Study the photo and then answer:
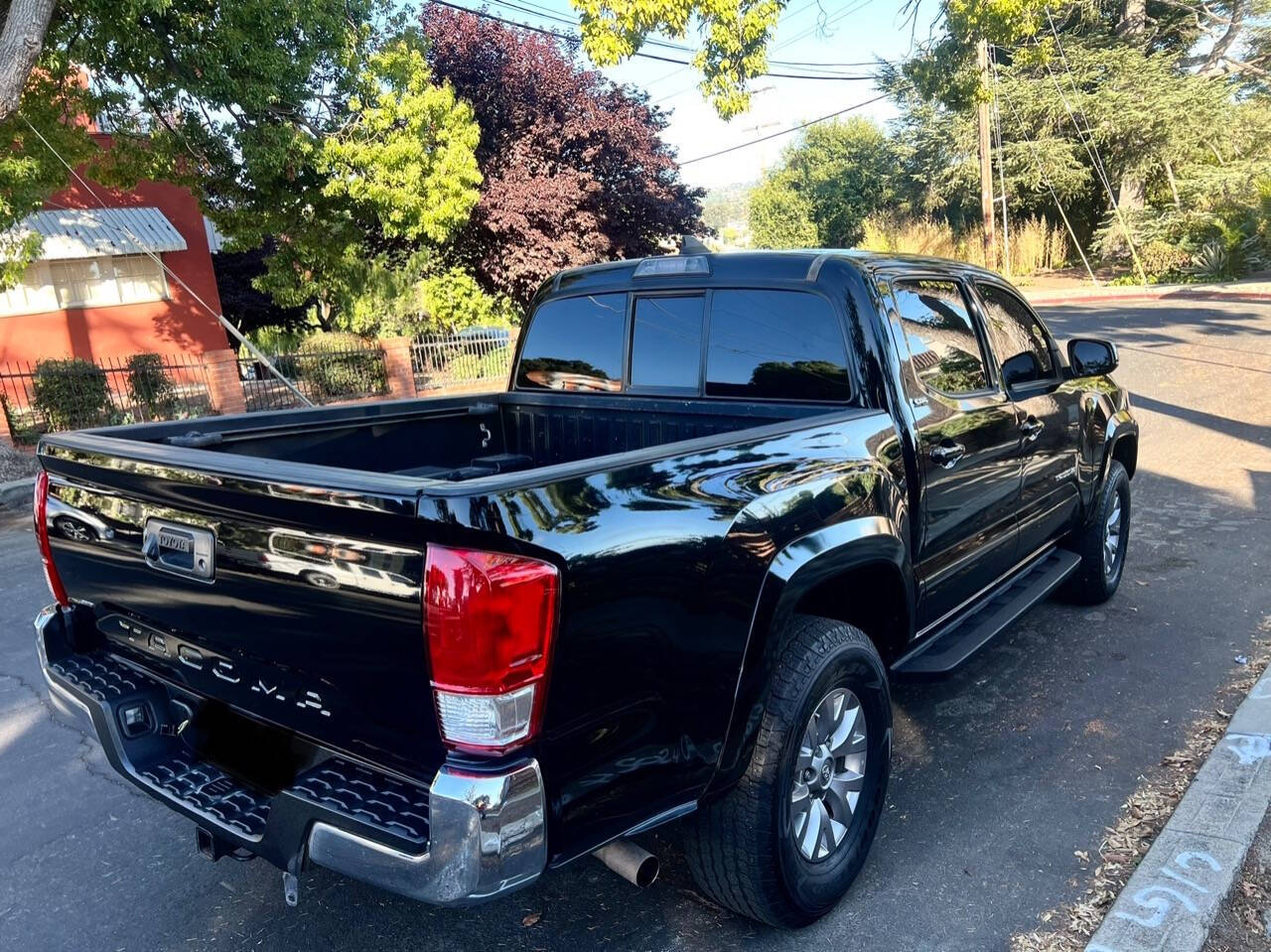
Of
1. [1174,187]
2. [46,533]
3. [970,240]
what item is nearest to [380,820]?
[46,533]

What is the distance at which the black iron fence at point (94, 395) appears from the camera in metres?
11.5

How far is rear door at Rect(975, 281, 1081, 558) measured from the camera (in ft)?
13.1

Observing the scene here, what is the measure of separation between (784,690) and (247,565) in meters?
1.45

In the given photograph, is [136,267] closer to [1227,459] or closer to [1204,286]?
[1227,459]

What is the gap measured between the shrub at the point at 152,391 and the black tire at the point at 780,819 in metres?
12.0

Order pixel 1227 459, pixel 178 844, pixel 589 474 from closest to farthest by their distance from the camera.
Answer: pixel 589 474
pixel 178 844
pixel 1227 459

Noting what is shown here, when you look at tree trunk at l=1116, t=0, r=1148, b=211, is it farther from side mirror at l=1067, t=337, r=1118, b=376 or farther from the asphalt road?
side mirror at l=1067, t=337, r=1118, b=376

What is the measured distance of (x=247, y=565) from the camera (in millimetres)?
2174

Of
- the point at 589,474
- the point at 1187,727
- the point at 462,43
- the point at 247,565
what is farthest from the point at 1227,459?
the point at 462,43

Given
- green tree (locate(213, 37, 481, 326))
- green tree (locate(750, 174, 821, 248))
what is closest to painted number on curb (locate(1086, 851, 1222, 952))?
green tree (locate(213, 37, 481, 326))

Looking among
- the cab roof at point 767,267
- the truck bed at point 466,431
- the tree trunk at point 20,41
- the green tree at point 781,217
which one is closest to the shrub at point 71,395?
the tree trunk at point 20,41

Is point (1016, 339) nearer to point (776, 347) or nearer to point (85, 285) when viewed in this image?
point (776, 347)

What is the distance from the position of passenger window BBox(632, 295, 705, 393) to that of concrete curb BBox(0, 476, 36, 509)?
907 cm

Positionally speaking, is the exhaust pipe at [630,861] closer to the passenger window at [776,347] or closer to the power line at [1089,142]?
the passenger window at [776,347]
